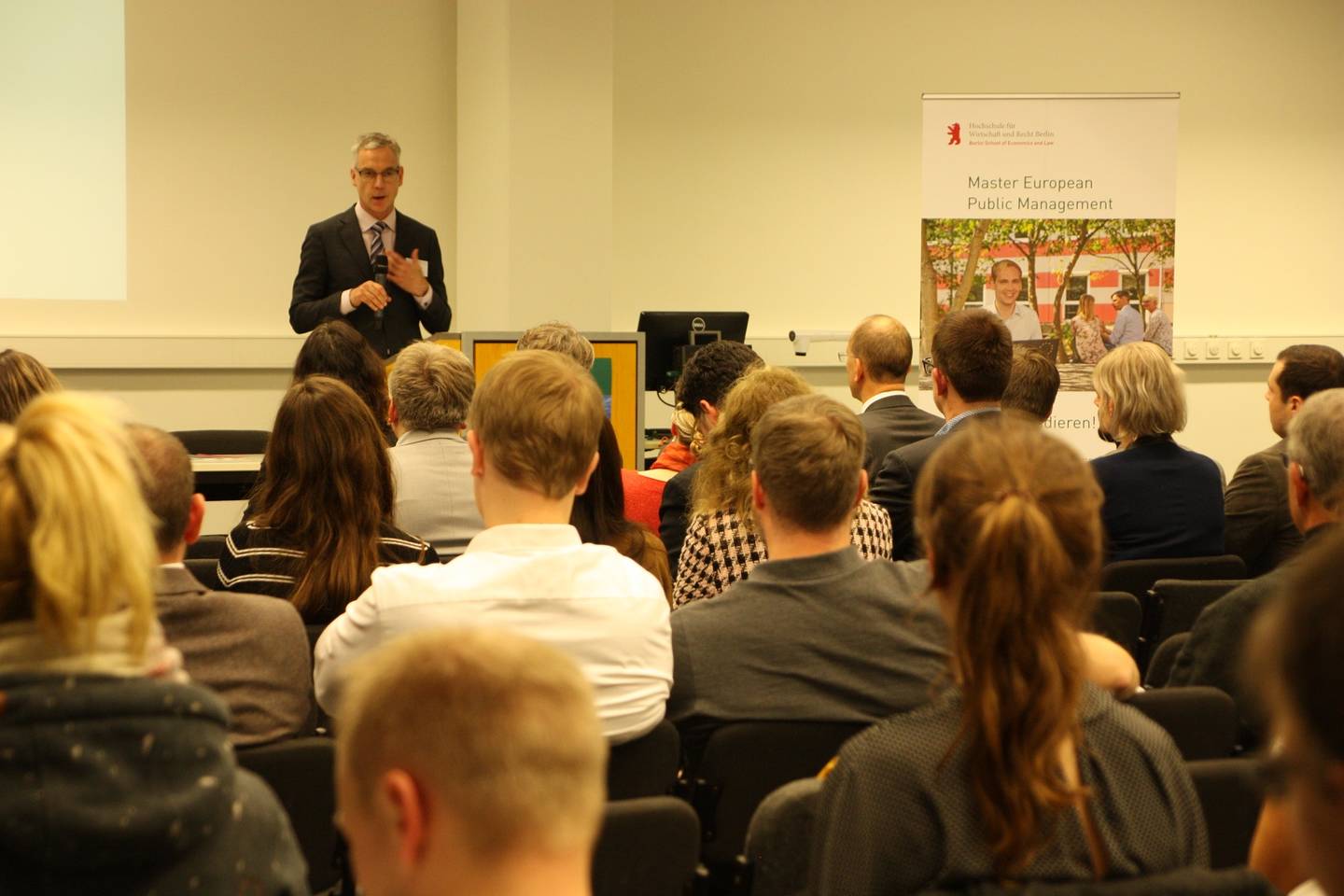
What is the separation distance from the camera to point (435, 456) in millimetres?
3584

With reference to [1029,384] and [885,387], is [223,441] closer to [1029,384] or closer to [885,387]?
[885,387]

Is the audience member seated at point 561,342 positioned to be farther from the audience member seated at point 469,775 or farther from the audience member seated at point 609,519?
the audience member seated at point 469,775

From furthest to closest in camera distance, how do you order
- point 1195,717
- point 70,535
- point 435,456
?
point 435,456
point 1195,717
point 70,535

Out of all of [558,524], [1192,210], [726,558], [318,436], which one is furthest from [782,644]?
[1192,210]

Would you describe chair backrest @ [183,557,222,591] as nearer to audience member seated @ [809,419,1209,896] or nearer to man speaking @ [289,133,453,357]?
audience member seated @ [809,419,1209,896]

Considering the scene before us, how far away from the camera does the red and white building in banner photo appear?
291 inches

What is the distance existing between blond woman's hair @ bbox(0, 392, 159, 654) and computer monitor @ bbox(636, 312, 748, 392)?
532cm

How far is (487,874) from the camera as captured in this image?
1.05 m

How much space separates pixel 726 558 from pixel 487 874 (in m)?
2.00

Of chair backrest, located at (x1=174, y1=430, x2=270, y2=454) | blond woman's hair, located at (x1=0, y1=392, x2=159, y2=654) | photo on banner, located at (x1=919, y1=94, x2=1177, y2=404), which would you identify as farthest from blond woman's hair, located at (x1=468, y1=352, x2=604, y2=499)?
photo on banner, located at (x1=919, y1=94, x2=1177, y2=404)

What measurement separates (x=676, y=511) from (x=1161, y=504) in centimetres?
133

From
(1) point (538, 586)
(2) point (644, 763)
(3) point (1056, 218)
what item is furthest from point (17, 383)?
(3) point (1056, 218)

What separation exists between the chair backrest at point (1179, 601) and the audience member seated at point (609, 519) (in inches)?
45.0

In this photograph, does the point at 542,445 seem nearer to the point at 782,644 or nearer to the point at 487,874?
the point at 782,644
